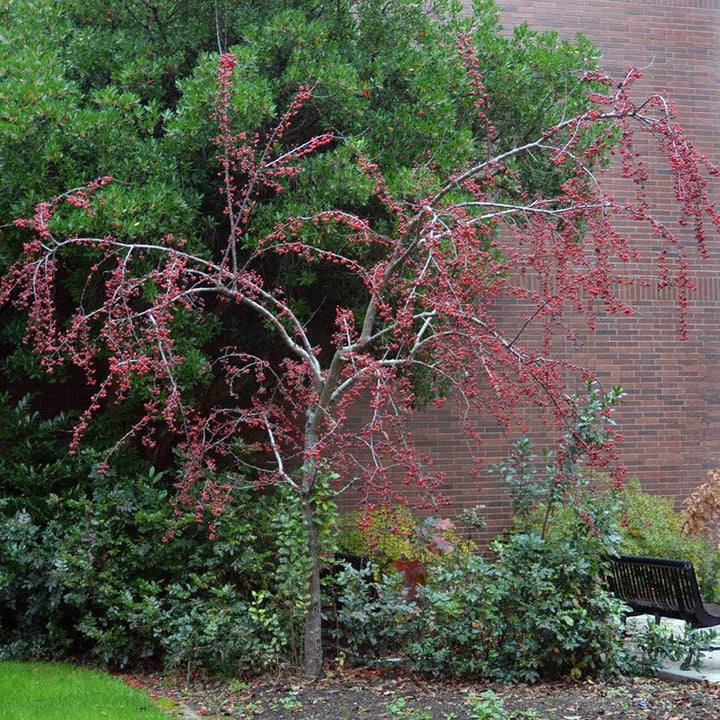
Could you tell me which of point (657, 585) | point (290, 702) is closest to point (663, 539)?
point (657, 585)

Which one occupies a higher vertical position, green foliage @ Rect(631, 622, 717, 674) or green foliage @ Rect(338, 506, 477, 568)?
green foliage @ Rect(338, 506, 477, 568)

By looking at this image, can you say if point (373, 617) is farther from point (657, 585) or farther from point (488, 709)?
point (657, 585)

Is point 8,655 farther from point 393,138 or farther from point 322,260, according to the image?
point 393,138

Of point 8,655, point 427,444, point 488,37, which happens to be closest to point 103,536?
A: point 8,655

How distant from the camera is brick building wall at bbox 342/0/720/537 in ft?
40.9

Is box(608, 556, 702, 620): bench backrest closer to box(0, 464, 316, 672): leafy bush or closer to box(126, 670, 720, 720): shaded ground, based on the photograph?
box(126, 670, 720, 720): shaded ground

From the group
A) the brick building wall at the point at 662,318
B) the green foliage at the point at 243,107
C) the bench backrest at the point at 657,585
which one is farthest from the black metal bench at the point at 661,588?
the brick building wall at the point at 662,318

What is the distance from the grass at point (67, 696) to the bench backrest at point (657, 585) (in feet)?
11.1

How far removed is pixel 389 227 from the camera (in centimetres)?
895

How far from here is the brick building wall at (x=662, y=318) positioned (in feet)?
40.9

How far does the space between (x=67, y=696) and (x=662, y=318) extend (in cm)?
868

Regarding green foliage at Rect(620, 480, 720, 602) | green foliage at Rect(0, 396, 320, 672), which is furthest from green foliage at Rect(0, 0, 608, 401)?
green foliage at Rect(620, 480, 720, 602)

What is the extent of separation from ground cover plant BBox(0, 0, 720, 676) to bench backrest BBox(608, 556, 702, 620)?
820mm

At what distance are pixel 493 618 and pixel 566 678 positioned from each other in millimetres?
622
